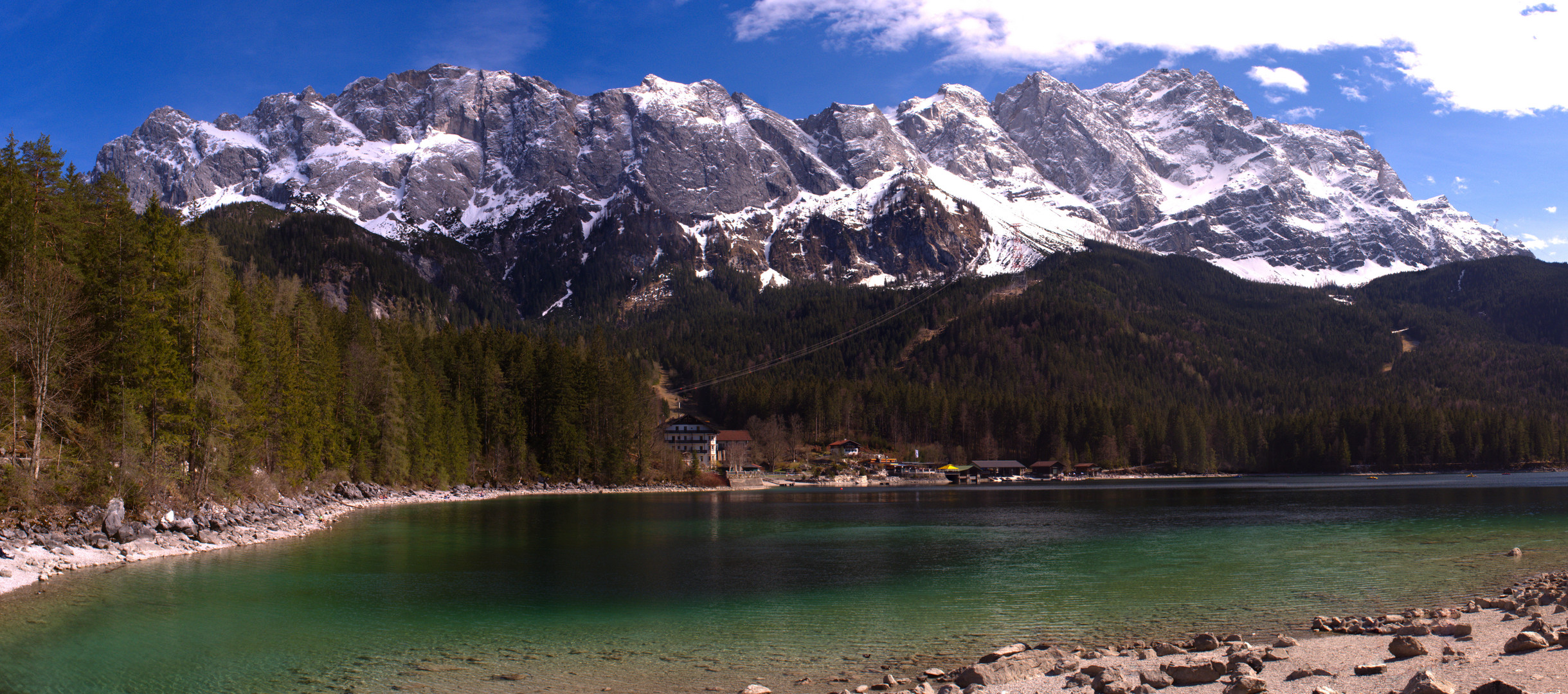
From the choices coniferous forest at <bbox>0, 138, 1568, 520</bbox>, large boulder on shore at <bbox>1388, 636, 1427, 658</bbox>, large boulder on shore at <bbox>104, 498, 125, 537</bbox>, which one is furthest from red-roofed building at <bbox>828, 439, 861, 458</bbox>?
large boulder on shore at <bbox>1388, 636, 1427, 658</bbox>

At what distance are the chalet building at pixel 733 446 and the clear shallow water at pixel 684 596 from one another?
98.8m

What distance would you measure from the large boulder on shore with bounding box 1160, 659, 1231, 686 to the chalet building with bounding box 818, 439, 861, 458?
497ft

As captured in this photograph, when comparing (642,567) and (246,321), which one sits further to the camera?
(246,321)

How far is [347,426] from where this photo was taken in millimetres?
78625

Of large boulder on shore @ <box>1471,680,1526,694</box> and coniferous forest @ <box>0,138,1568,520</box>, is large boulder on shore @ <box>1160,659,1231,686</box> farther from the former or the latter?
coniferous forest @ <box>0,138,1568,520</box>

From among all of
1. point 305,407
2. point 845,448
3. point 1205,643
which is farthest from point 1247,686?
point 845,448

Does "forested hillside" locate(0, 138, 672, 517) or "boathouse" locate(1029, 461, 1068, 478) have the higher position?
"forested hillside" locate(0, 138, 672, 517)

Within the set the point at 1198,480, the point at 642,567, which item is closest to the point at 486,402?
the point at 642,567

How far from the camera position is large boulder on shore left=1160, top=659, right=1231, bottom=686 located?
17.1m

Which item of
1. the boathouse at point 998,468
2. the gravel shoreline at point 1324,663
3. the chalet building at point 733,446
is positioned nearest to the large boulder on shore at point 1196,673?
the gravel shoreline at point 1324,663

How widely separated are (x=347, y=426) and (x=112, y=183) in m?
35.8

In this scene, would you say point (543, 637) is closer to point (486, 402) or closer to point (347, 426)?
point (347, 426)

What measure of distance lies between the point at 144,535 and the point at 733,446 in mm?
127858

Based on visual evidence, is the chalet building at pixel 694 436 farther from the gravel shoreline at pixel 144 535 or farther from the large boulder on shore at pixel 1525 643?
the large boulder on shore at pixel 1525 643
